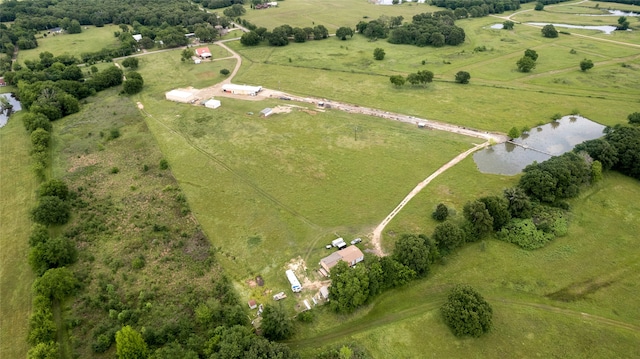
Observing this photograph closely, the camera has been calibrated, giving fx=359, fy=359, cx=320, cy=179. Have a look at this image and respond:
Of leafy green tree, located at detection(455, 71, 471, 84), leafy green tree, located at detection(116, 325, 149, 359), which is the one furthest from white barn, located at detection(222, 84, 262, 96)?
leafy green tree, located at detection(116, 325, 149, 359)

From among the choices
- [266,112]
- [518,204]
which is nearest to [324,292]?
[518,204]

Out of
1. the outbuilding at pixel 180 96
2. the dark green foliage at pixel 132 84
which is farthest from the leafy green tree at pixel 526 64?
the dark green foliage at pixel 132 84

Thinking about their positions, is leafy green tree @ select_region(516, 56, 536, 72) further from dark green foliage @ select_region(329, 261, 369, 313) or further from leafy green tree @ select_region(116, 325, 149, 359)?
leafy green tree @ select_region(116, 325, 149, 359)

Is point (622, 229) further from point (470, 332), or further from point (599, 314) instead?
point (470, 332)

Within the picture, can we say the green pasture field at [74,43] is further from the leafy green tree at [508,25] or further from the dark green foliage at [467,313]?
the leafy green tree at [508,25]

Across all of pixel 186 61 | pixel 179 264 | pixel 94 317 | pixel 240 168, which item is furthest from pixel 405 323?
pixel 186 61

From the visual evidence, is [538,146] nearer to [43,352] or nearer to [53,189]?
[43,352]
